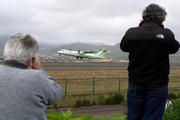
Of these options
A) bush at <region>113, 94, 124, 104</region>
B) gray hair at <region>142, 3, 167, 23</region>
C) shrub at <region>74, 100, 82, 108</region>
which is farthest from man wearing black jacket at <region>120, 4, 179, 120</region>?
bush at <region>113, 94, 124, 104</region>

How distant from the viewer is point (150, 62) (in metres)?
2.54

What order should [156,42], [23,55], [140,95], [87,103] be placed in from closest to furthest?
[23,55] < [156,42] < [140,95] < [87,103]

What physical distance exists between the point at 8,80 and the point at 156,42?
206 cm

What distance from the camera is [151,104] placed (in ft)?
8.54

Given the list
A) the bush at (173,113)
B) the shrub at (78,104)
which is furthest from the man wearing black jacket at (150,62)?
the shrub at (78,104)

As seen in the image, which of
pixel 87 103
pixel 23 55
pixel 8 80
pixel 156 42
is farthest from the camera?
pixel 87 103

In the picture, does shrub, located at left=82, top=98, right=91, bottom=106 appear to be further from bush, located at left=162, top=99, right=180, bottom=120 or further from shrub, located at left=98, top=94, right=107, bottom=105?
bush, located at left=162, top=99, right=180, bottom=120

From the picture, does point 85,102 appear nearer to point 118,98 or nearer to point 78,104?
point 78,104

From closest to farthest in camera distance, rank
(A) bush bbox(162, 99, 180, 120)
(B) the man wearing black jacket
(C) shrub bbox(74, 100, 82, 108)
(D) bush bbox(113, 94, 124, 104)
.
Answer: (B) the man wearing black jacket, (A) bush bbox(162, 99, 180, 120), (C) shrub bbox(74, 100, 82, 108), (D) bush bbox(113, 94, 124, 104)

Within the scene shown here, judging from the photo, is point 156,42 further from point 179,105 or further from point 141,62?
point 179,105

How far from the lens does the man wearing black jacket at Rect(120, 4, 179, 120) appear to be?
2535 millimetres

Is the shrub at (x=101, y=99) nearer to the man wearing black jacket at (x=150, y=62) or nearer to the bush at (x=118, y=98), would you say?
the bush at (x=118, y=98)

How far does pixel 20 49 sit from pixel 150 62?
183 cm

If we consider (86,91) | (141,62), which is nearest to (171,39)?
(141,62)
